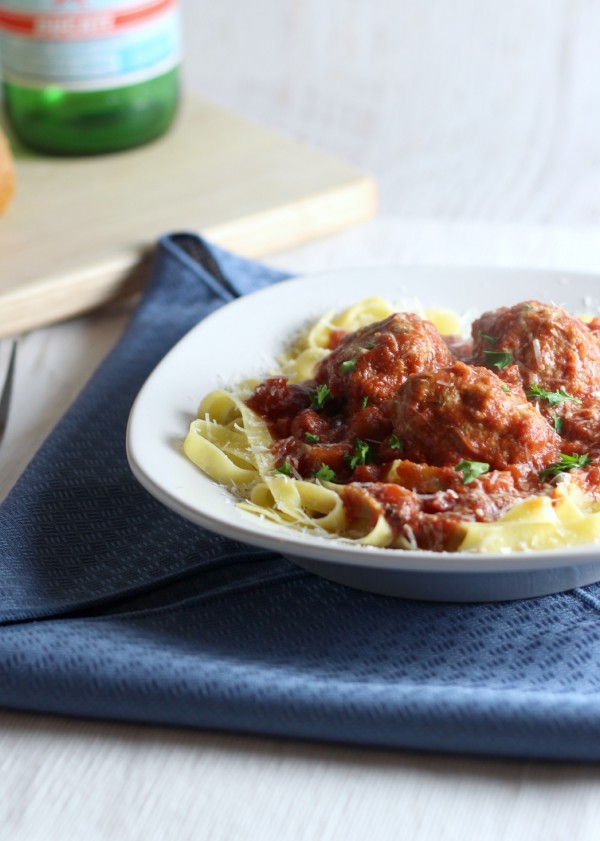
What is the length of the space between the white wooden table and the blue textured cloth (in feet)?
0.28

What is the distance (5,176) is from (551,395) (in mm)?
3664

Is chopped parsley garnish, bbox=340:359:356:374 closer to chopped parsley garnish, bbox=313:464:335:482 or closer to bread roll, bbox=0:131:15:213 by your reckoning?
chopped parsley garnish, bbox=313:464:335:482

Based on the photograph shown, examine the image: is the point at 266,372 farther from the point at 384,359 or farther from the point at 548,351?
the point at 548,351

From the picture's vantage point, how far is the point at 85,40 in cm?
695

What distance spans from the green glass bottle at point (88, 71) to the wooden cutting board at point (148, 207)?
15cm

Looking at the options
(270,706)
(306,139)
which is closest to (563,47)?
(306,139)

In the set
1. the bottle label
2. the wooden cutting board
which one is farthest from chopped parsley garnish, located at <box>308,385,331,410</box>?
the bottle label

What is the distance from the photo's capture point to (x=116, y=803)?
3406mm

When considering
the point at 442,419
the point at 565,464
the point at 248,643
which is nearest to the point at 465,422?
the point at 442,419

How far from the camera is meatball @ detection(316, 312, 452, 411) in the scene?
13.5 ft

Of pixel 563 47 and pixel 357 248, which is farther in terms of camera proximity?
pixel 563 47

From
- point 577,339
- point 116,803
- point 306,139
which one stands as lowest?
point 306,139

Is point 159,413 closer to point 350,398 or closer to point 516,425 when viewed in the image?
point 350,398

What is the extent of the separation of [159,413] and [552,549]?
1.46 m
